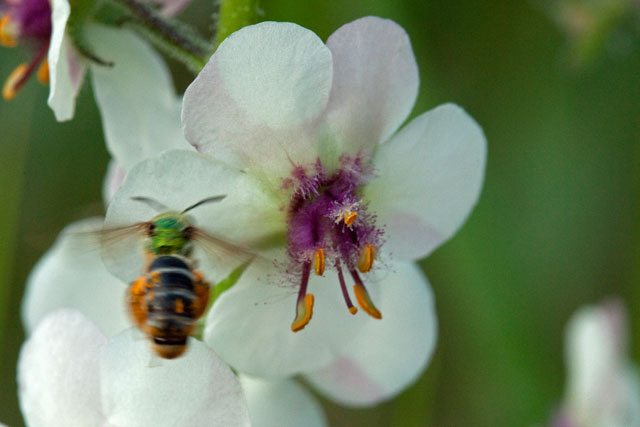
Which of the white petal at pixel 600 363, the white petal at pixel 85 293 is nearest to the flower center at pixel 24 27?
the white petal at pixel 85 293

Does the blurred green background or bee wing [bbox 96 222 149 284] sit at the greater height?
bee wing [bbox 96 222 149 284]

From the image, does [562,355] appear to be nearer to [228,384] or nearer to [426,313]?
[426,313]

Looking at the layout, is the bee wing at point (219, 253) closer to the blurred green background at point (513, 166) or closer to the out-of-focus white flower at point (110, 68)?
the out-of-focus white flower at point (110, 68)

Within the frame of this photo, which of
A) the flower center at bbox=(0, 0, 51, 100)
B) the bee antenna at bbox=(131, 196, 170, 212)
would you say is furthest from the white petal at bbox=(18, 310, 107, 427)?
the flower center at bbox=(0, 0, 51, 100)

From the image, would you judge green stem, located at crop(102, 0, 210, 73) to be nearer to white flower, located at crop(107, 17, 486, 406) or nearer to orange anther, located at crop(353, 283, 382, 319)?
white flower, located at crop(107, 17, 486, 406)

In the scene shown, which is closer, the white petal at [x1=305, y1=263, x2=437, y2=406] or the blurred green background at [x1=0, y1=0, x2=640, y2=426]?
the white petal at [x1=305, y1=263, x2=437, y2=406]

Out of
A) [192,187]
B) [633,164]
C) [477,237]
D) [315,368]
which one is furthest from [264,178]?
[633,164]
